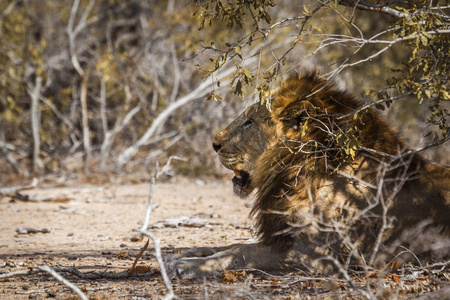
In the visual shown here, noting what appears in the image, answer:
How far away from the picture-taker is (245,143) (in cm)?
429

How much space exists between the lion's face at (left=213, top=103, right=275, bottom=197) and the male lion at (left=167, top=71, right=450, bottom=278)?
190 mm

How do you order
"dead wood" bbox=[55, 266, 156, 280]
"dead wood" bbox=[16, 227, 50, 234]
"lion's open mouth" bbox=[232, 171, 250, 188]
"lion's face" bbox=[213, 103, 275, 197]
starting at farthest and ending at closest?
"dead wood" bbox=[16, 227, 50, 234]
"lion's open mouth" bbox=[232, 171, 250, 188]
"lion's face" bbox=[213, 103, 275, 197]
"dead wood" bbox=[55, 266, 156, 280]

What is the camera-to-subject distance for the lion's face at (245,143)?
4.24 m

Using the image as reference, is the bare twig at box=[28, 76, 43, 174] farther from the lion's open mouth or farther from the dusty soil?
the lion's open mouth

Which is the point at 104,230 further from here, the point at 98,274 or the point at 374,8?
the point at 374,8

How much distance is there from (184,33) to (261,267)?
10.1m

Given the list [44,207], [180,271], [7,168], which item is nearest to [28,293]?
[180,271]

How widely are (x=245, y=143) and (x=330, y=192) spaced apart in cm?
92

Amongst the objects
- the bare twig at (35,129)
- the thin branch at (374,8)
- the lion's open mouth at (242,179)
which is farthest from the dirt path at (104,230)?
the thin branch at (374,8)

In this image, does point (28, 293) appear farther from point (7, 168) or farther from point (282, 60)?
point (7, 168)

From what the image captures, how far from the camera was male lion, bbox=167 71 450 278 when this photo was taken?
353 cm

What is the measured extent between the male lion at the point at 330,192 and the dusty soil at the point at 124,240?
20 cm

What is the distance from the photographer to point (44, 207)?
8023 mm

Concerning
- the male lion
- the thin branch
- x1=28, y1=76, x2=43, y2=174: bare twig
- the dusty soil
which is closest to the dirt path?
the dusty soil
